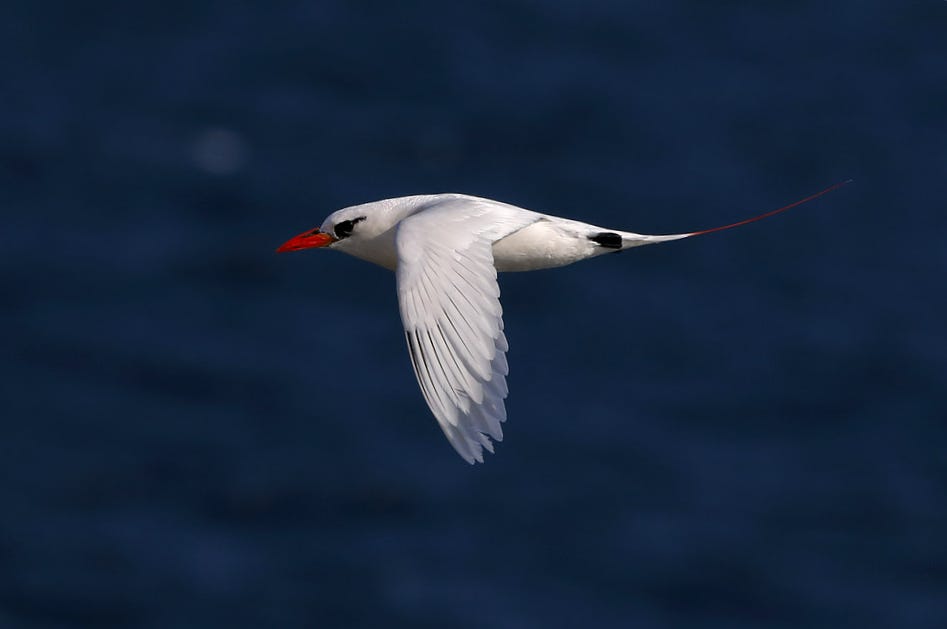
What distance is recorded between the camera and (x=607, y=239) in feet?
55.4

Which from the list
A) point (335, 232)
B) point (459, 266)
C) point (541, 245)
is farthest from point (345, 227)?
point (459, 266)

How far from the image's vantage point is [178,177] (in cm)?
6444

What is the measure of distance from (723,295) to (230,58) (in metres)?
22.7

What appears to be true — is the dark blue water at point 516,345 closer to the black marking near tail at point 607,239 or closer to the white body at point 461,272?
the white body at point 461,272

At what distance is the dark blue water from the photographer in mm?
55938

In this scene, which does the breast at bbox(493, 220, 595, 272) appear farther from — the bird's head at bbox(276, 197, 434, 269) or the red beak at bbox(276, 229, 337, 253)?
the red beak at bbox(276, 229, 337, 253)

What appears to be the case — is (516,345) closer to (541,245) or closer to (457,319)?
(541,245)

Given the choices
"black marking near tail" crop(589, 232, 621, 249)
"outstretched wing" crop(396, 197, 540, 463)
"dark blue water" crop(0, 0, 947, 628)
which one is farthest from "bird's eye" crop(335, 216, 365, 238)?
"dark blue water" crop(0, 0, 947, 628)

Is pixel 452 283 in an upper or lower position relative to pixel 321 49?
lower

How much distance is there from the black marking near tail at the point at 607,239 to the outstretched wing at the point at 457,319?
40.7 inches

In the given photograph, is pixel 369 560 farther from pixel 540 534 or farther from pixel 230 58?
pixel 230 58

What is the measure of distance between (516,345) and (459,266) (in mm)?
40786

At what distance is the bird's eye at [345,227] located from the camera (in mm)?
17453

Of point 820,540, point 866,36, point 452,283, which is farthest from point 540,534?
point 452,283
